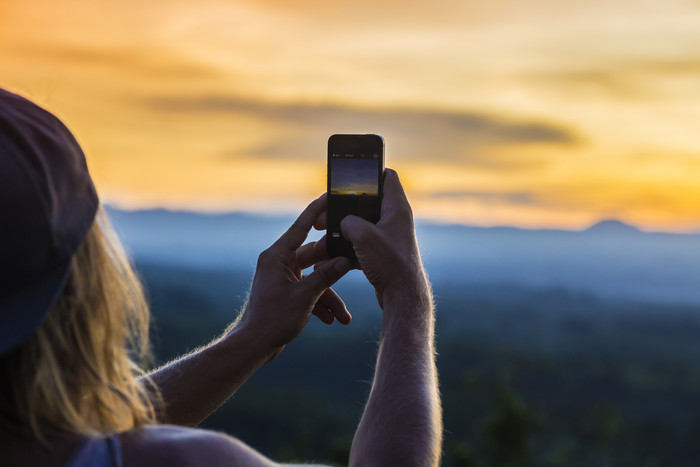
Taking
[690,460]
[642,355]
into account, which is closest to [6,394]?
[690,460]

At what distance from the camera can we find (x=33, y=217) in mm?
1294

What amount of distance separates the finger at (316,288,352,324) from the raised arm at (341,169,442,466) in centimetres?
37

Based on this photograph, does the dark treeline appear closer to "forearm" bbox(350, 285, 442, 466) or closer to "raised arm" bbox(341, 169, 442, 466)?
"raised arm" bbox(341, 169, 442, 466)

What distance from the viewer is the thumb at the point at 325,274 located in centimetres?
246

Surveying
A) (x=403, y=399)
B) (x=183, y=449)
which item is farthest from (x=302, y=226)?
(x=183, y=449)

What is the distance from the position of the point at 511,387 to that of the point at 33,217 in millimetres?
88197

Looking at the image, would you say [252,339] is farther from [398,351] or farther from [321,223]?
[398,351]

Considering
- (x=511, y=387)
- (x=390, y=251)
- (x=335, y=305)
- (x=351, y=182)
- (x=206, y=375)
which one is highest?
(x=351, y=182)

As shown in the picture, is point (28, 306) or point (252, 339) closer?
point (28, 306)

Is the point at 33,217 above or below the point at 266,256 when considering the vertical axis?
above

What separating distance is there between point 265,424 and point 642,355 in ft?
188

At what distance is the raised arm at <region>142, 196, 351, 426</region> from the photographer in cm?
238

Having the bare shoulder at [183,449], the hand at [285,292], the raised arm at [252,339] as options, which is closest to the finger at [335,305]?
the hand at [285,292]

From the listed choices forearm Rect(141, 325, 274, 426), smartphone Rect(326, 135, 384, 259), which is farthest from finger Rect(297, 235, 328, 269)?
forearm Rect(141, 325, 274, 426)
